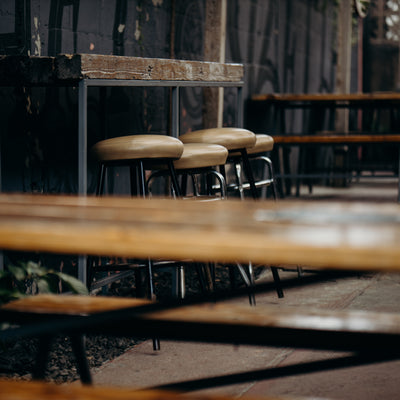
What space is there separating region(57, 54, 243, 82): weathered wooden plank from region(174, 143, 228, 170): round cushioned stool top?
15.1 inches

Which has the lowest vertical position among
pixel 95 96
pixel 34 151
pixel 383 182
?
pixel 383 182

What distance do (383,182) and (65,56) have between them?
7690 millimetres

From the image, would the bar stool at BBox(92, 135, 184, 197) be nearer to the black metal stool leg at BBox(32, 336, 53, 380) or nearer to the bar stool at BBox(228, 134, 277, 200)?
the bar stool at BBox(228, 134, 277, 200)

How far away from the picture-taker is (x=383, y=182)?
1041cm

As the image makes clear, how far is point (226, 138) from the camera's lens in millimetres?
4129

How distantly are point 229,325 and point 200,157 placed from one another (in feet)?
6.59

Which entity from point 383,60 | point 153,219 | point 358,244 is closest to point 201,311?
point 153,219

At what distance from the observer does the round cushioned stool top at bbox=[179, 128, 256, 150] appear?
412 cm

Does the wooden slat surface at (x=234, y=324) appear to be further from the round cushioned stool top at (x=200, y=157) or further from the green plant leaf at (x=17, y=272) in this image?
the round cushioned stool top at (x=200, y=157)

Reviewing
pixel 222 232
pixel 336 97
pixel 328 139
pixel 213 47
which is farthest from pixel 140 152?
pixel 336 97

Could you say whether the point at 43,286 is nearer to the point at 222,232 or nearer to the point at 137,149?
the point at 137,149

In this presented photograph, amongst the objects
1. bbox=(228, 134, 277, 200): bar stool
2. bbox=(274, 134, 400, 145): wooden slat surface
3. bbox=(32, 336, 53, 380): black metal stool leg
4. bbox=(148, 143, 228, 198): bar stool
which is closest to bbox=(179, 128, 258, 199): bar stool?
bbox=(228, 134, 277, 200): bar stool

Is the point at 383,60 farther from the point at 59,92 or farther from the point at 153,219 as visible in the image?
the point at 153,219

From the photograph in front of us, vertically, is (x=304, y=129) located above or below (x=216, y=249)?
below
